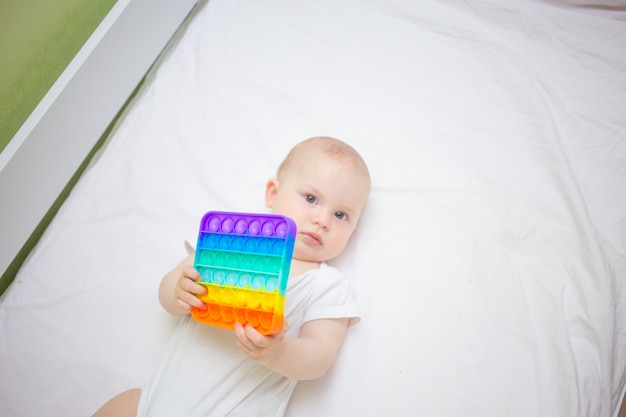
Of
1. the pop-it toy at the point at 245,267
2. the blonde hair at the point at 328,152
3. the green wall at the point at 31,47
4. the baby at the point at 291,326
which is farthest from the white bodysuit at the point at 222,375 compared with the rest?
the green wall at the point at 31,47

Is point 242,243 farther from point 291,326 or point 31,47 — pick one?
point 31,47

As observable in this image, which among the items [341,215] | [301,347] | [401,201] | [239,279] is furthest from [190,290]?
[401,201]

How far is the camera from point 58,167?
95cm

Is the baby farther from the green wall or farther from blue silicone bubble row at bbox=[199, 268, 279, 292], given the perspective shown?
the green wall

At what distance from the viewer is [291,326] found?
80 centimetres

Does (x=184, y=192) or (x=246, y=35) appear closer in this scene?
(x=184, y=192)

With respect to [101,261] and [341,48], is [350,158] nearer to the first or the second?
[341,48]

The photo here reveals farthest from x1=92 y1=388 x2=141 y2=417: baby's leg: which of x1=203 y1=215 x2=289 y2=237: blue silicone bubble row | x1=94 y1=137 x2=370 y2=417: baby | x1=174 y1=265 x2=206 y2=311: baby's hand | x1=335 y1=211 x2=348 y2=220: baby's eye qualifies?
x1=335 y1=211 x2=348 y2=220: baby's eye

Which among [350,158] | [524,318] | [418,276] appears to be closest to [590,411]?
[524,318]

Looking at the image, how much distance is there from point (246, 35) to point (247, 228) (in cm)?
77

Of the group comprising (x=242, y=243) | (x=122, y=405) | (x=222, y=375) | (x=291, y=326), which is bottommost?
(x=122, y=405)

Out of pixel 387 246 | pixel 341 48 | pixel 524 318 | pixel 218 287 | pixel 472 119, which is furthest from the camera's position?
pixel 341 48

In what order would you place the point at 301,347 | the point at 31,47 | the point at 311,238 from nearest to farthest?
the point at 301,347
the point at 311,238
the point at 31,47

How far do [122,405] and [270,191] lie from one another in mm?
472
